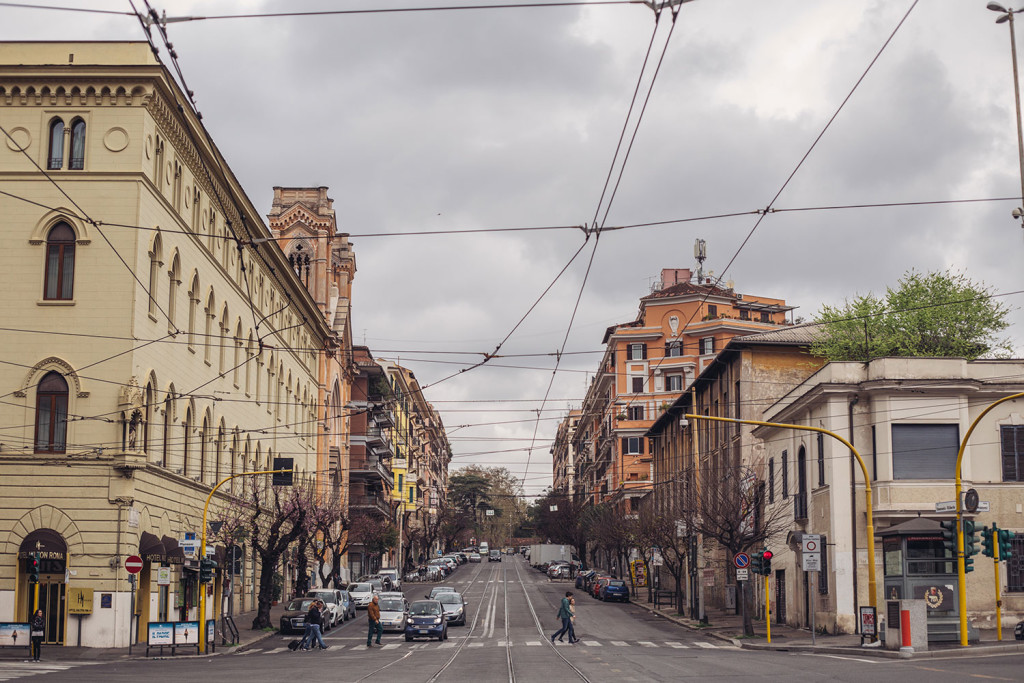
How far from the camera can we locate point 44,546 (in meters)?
33.8

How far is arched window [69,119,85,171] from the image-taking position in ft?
117

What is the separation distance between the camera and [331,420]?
79812mm

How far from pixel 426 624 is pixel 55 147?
63.6ft

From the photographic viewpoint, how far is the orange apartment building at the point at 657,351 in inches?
3666

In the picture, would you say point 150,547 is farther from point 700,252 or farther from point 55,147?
point 700,252

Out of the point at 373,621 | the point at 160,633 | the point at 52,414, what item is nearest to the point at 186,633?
the point at 160,633

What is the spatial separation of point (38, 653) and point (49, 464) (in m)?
6.34

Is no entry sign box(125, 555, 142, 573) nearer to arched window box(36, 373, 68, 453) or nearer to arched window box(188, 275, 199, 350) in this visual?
arched window box(36, 373, 68, 453)

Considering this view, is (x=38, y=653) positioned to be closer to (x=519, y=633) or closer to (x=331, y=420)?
(x=519, y=633)

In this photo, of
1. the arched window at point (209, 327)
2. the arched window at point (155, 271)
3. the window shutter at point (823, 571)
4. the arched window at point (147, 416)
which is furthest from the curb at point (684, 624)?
the arched window at point (209, 327)

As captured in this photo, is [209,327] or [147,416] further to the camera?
[209,327]

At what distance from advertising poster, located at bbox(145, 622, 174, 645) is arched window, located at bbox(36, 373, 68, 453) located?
613 cm

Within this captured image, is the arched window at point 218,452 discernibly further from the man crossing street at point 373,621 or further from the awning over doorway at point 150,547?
the man crossing street at point 373,621

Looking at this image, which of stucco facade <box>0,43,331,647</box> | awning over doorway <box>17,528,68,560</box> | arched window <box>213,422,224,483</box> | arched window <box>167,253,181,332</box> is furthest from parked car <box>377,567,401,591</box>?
awning over doorway <box>17,528,68,560</box>
